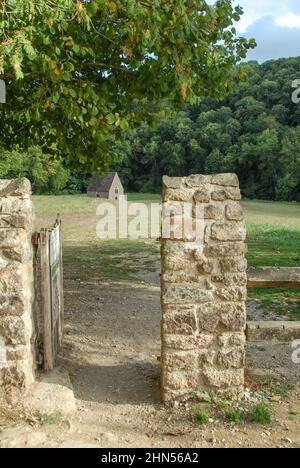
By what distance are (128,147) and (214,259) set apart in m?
61.4

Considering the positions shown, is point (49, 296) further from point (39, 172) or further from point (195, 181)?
point (39, 172)

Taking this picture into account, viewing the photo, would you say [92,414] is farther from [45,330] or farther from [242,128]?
[242,128]

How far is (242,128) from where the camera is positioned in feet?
200

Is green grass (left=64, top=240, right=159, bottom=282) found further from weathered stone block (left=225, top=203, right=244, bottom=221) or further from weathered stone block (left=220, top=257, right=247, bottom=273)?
weathered stone block (left=225, top=203, right=244, bottom=221)

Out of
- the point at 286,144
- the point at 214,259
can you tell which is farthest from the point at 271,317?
the point at 286,144

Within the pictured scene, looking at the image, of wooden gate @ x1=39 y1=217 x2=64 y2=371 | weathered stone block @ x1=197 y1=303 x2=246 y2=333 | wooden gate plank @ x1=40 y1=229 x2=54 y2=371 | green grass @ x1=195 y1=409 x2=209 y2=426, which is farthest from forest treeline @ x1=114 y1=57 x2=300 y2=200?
green grass @ x1=195 y1=409 x2=209 y2=426

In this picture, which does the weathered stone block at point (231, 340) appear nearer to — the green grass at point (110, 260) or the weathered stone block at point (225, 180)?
the weathered stone block at point (225, 180)

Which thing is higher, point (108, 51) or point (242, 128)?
point (242, 128)

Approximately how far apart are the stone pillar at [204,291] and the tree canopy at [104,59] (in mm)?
2770

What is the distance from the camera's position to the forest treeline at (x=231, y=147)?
51.2 meters

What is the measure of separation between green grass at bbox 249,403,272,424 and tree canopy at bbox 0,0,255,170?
448 cm

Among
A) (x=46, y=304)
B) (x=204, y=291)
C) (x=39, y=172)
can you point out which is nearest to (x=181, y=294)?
(x=204, y=291)

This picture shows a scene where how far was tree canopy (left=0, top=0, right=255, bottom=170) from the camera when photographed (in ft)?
21.7

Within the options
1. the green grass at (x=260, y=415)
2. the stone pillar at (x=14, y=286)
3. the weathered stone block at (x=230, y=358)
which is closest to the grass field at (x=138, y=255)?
the weathered stone block at (x=230, y=358)
